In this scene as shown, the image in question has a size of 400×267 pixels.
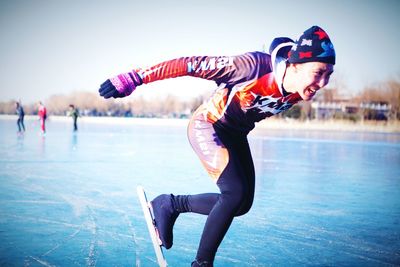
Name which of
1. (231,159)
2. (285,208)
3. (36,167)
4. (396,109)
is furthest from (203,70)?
(396,109)

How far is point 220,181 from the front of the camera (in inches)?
80.6

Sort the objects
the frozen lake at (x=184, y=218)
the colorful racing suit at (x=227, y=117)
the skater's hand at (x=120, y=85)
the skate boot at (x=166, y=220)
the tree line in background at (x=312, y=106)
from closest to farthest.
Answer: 1. the skater's hand at (x=120, y=85)
2. the colorful racing suit at (x=227, y=117)
3. the skate boot at (x=166, y=220)
4. the frozen lake at (x=184, y=218)
5. the tree line in background at (x=312, y=106)

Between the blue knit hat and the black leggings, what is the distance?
65 cm

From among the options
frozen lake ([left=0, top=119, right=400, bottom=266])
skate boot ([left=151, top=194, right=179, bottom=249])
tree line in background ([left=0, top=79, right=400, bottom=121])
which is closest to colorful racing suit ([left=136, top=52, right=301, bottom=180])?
skate boot ([left=151, top=194, right=179, bottom=249])

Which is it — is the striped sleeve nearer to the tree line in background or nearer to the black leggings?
the black leggings

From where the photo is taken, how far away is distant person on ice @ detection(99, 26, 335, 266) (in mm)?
1895

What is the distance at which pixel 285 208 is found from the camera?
157 inches

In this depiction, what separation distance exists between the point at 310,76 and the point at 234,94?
45cm

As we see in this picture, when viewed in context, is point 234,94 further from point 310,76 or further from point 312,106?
point 312,106

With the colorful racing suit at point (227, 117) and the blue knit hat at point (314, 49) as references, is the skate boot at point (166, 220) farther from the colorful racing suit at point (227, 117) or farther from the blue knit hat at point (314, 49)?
the blue knit hat at point (314, 49)

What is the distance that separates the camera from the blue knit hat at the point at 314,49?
1.89 m

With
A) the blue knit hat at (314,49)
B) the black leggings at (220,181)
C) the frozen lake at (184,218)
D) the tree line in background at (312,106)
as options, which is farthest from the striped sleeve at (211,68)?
the tree line in background at (312,106)

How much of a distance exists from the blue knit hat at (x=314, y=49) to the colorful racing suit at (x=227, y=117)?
0.38 ft

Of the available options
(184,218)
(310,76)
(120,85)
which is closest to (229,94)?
(310,76)
